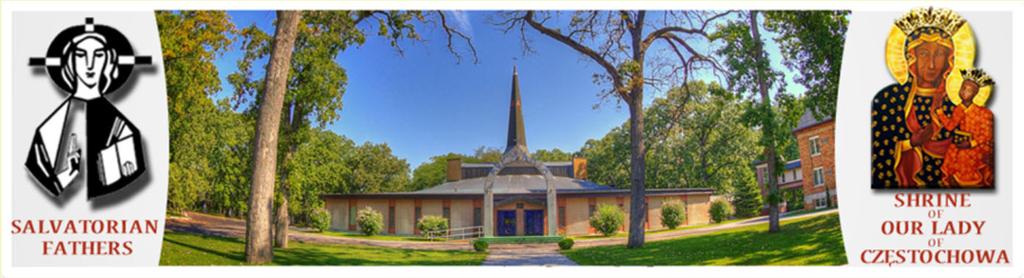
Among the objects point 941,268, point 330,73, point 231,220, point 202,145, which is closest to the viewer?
point 941,268

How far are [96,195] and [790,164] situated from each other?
456 inches

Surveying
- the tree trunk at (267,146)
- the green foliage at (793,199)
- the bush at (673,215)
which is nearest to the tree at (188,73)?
the tree trunk at (267,146)

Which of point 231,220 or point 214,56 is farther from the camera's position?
point 231,220

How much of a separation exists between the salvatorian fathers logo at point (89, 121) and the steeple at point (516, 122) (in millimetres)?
6710

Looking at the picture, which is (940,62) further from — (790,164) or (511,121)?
(511,121)

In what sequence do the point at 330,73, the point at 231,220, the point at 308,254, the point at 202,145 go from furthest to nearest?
the point at 202,145, the point at 231,220, the point at 330,73, the point at 308,254

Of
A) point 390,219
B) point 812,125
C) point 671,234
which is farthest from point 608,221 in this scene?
point 390,219

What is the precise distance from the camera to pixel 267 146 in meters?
9.94

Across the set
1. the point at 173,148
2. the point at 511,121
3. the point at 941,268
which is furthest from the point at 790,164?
the point at 173,148

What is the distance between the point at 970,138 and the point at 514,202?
312 inches

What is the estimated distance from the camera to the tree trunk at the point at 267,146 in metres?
9.84

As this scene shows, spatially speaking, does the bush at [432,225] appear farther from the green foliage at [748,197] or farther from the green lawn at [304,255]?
the green foliage at [748,197]

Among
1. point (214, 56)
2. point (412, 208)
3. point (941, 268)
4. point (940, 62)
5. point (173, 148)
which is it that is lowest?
point (941, 268)

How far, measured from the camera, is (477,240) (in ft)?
39.4
